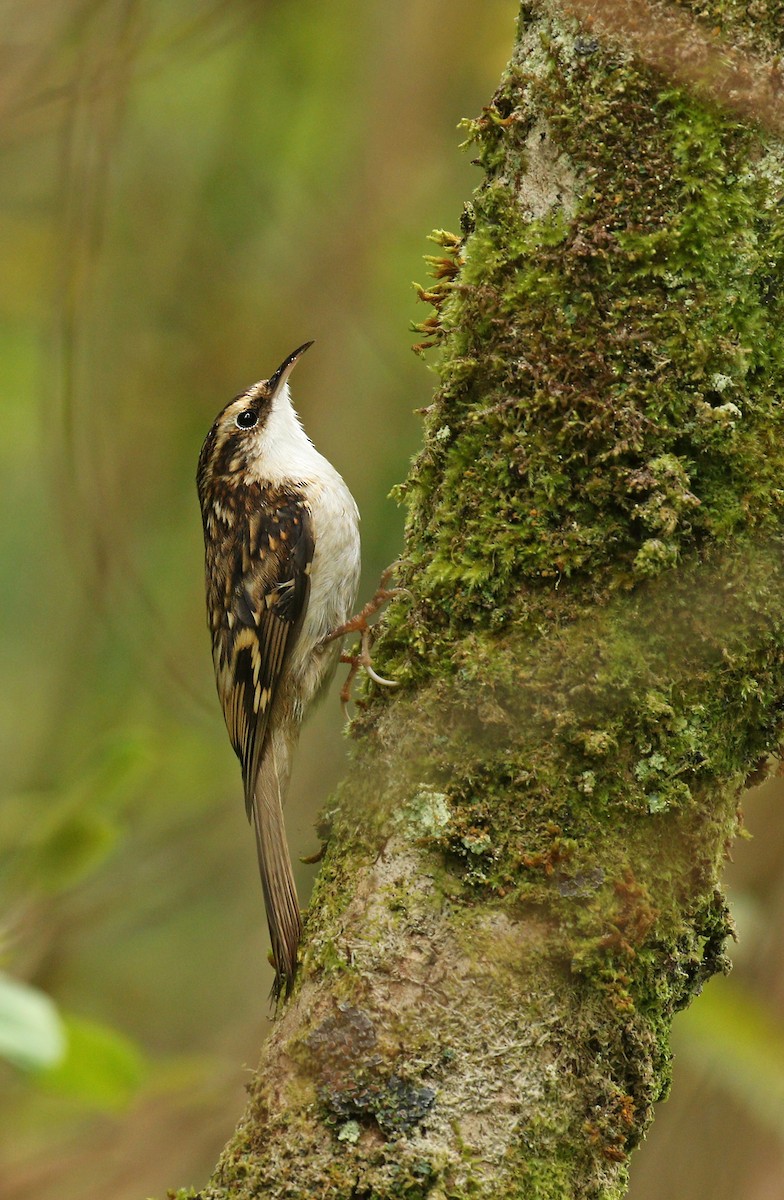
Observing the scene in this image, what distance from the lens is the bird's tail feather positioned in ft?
8.07

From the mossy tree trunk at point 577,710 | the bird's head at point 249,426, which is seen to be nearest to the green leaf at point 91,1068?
the mossy tree trunk at point 577,710

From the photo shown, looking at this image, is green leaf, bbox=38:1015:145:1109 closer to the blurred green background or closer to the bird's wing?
the bird's wing

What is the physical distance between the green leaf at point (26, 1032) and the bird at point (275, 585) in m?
2.01

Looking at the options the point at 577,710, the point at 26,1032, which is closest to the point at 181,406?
the point at 577,710

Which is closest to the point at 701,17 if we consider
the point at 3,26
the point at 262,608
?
the point at 262,608

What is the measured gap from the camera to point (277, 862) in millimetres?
3174

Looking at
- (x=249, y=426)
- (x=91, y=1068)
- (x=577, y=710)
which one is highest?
(x=249, y=426)

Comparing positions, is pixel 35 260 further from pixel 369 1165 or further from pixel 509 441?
pixel 369 1165

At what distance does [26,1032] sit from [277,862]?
1808mm

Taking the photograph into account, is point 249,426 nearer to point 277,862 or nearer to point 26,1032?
point 277,862

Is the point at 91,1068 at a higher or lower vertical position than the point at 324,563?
lower

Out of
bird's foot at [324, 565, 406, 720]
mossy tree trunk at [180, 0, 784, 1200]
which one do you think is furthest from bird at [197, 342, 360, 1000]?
mossy tree trunk at [180, 0, 784, 1200]

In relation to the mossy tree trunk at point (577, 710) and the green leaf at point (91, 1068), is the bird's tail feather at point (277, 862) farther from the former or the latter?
the green leaf at point (91, 1068)

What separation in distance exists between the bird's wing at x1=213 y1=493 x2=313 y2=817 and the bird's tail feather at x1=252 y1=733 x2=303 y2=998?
11 cm
